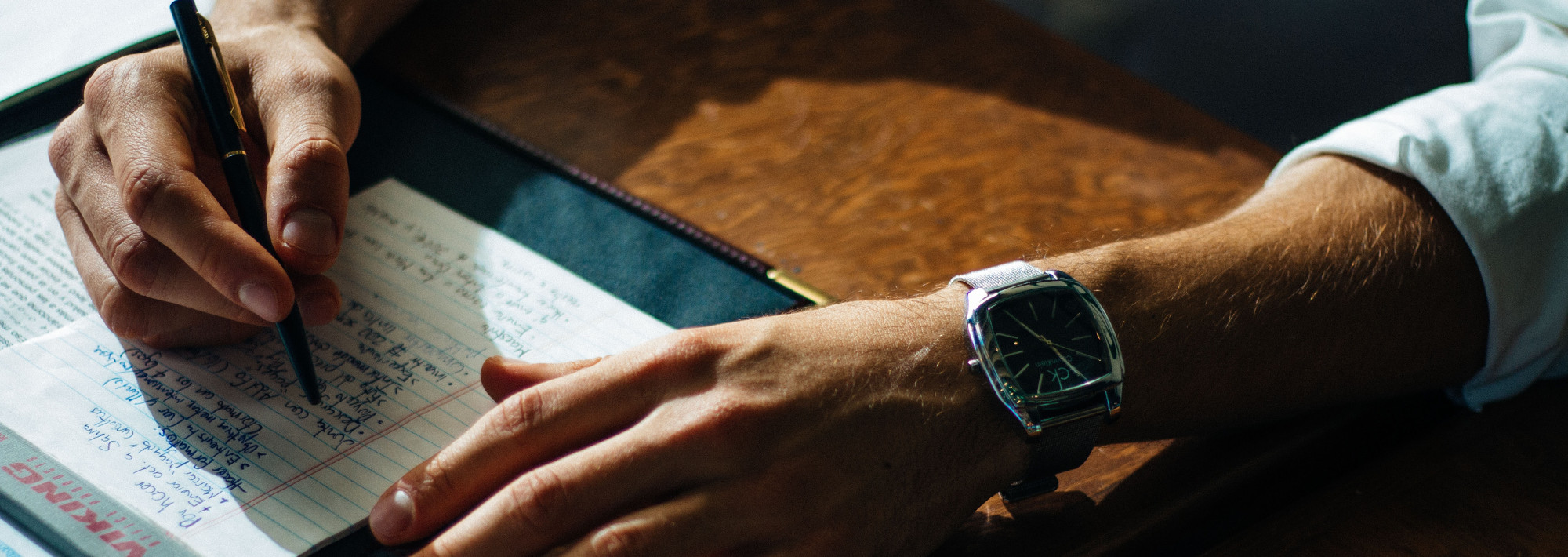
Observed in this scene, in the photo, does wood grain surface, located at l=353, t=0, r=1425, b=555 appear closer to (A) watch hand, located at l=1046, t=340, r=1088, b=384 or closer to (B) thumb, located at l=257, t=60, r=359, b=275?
(A) watch hand, located at l=1046, t=340, r=1088, b=384

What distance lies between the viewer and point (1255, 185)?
3.10 feet

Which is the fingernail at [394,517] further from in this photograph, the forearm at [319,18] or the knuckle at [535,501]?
the forearm at [319,18]

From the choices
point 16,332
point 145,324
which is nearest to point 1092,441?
point 145,324

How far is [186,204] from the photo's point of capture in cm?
59

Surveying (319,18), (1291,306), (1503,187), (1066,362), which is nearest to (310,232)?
(319,18)

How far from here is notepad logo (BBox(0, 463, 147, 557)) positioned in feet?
1.63

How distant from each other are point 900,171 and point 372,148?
506mm

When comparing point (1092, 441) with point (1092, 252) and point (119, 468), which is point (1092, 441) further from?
point (119, 468)

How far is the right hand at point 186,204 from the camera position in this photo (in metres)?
0.58

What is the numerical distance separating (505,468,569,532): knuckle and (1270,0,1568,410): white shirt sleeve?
0.70 metres

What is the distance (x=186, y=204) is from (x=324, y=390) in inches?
5.8

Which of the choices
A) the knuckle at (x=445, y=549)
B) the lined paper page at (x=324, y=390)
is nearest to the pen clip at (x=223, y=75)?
the lined paper page at (x=324, y=390)

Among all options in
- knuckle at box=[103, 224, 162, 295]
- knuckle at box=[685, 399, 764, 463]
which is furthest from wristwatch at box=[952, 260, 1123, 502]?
knuckle at box=[103, 224, 162, 295]

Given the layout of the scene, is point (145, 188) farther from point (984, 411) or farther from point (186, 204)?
point (984, 411)
